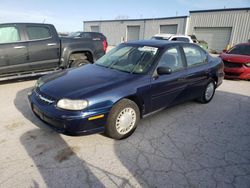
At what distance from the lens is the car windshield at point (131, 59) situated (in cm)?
385

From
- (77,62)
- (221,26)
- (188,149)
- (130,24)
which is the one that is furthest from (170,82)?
(130,24)

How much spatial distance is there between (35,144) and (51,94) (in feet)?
2.64

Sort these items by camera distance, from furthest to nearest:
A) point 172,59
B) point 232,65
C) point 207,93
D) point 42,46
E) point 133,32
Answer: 1. point 133,32
2. point 232,65
3. point 42,46
4. point 207,93
5. point 172,59

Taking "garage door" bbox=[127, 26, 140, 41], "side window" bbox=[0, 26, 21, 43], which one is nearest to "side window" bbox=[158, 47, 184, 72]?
"side window" bbox=[0, 26, 21, 43]

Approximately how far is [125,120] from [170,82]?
47.8 inches

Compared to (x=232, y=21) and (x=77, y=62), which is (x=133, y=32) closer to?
(x=232, y=21)

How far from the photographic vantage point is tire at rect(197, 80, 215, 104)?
17.3 ft

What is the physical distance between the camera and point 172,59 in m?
4.23

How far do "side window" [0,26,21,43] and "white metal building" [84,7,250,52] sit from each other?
2235 cm

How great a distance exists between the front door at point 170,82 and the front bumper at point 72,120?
3.68ft

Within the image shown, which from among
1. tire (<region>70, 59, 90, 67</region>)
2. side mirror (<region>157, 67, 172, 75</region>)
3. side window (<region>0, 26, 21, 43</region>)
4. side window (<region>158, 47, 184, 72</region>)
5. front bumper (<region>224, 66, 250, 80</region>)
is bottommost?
front bumper (<region>224, 66, 250, 80</region>)

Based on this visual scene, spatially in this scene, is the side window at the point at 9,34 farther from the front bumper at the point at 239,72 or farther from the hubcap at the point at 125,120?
the front bumper at the point at 239,72

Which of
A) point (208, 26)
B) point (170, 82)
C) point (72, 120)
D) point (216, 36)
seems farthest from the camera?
point (208, 26)

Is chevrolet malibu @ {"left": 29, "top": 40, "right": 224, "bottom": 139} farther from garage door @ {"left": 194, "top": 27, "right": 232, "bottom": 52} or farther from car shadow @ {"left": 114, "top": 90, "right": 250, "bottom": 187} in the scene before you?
garage door @ {"left": 194, "top": 27, "right": 232, "bottom": 52}
